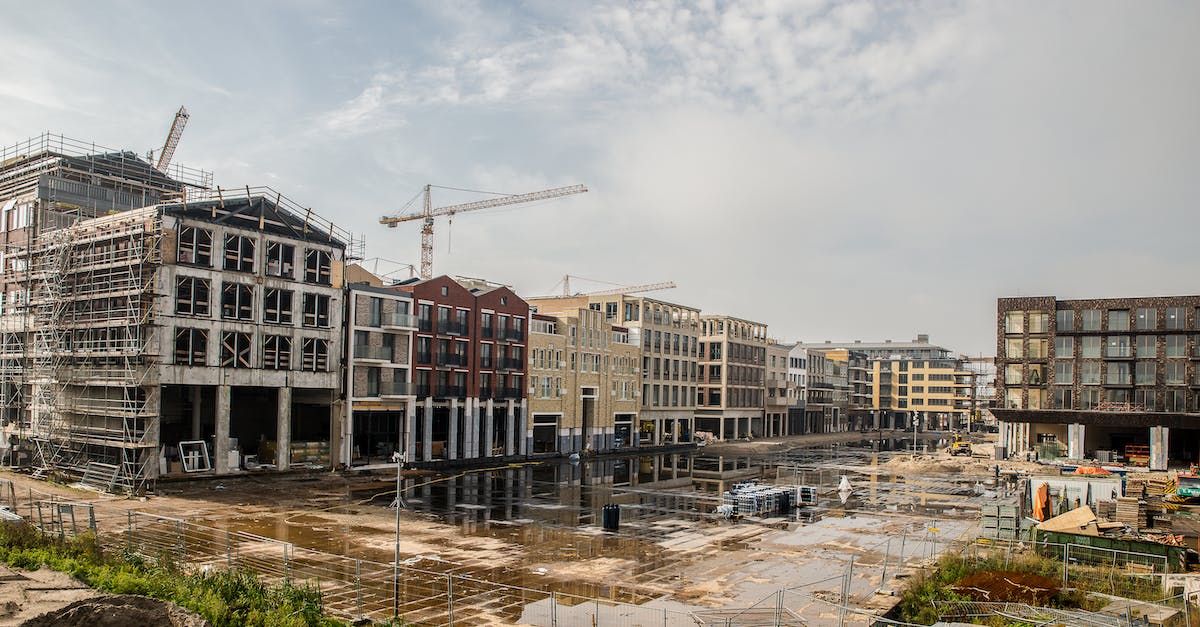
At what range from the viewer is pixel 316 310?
6269 cm

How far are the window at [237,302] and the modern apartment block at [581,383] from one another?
29.9 m

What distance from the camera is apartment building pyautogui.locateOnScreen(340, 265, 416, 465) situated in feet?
213

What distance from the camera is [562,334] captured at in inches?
3423

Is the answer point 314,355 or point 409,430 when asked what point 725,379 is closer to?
point 409,430

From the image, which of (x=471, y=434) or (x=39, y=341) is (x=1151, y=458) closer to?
(x=471, y=434)

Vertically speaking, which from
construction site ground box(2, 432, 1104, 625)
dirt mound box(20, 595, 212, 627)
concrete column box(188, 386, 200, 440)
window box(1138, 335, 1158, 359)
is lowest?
construction site ground box(2, 432, 1104, 625)

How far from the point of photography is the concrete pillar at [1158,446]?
8331 centimetres

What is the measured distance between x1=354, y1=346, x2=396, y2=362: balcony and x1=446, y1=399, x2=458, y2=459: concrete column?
777 centimetres

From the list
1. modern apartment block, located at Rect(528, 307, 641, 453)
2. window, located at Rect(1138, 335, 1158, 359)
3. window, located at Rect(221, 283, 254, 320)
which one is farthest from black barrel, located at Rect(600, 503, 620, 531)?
window, located at Rect(1138, 335, 1158, 359)

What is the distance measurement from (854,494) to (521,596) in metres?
38.6

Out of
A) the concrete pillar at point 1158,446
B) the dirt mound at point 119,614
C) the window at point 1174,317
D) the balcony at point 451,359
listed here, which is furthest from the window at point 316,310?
the window at point 1174,317

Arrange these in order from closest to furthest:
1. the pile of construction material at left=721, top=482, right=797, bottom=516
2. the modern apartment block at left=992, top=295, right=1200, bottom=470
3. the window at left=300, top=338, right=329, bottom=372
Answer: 1. the pile of construction material at left=721, top=482, right=797, bottom=516
2. the window at left=300, top=338, right=329, bottom=372
3. the modern apartment block at left=992, top=295, right=1200, bottom=470

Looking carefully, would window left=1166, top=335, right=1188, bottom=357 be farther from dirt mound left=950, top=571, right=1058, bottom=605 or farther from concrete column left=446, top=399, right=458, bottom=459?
dirt mound left=950, top=571, right=1058, bottom=605

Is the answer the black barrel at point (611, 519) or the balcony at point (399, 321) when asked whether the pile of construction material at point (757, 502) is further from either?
the balcony at point (399, 321)
